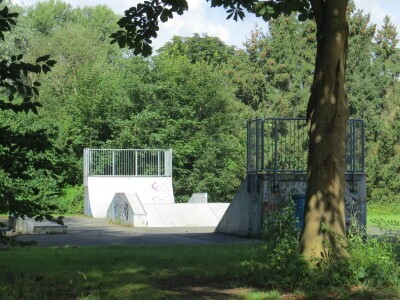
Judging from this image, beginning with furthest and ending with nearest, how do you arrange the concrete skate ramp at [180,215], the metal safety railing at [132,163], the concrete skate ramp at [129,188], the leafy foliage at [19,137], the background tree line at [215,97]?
the background tree line at [215,97] < the metal safety railing at [132,163] < the concrete skate ramp at [129,188] < the concrete skate ramp at [180,215] < the leafy foliage at [19,137]

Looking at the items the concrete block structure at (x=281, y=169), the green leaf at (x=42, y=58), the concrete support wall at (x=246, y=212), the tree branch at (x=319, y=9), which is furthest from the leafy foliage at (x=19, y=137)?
the concrete support wall at (x=246, y=212)

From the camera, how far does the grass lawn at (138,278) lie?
8703 millimetres

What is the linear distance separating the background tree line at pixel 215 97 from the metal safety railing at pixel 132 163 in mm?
1871

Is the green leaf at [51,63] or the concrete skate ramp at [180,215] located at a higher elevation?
the green leaf at [51,63]

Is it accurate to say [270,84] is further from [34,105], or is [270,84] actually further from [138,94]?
[34,105]

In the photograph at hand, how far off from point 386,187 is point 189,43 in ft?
75.9

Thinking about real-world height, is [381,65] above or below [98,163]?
above

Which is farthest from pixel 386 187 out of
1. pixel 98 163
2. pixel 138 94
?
pixel 98 163

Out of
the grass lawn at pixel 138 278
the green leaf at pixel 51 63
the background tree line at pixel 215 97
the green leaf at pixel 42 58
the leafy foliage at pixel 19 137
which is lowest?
the grass lawn at pixel 138 278

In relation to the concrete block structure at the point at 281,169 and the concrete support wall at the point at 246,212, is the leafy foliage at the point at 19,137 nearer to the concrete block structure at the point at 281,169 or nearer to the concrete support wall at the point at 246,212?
the concrete block structure at the point at 281,169

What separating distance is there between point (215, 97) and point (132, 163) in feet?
38.2

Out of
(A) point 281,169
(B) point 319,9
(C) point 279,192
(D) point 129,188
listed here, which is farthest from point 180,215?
(B) point 319,9

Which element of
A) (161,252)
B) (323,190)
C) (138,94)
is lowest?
(161,252)

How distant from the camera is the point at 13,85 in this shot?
27.9 ft
